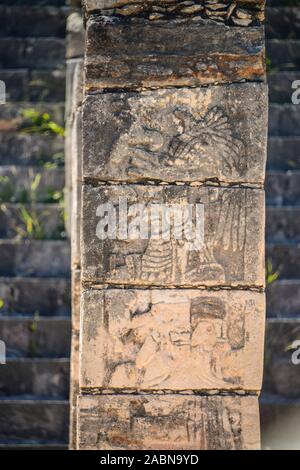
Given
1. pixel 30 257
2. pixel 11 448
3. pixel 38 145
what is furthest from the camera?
pixel 38 145

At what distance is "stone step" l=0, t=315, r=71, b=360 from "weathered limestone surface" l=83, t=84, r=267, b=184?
6.04 feet

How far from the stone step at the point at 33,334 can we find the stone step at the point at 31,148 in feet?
4.22

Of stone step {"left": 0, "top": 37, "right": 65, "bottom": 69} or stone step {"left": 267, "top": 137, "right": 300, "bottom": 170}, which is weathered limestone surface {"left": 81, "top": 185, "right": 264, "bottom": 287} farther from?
stone step {"left": 0, "top": 37, "right": 65, "bottom": 69}

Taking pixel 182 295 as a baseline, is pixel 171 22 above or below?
above

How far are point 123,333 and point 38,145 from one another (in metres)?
2.58

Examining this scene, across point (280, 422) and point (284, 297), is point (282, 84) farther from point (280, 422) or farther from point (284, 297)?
point (280, 422)

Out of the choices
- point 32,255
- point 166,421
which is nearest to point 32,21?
point 32,255

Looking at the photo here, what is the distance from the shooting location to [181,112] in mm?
3836

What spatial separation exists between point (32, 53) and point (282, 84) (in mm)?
2018

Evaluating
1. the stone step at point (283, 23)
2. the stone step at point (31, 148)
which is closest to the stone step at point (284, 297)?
the stone step at point (31, 148)

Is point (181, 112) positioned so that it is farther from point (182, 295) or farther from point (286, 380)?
point (286, 380)

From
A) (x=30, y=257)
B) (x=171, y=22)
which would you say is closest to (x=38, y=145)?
(x=30, y=257)

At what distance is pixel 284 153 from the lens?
596cm

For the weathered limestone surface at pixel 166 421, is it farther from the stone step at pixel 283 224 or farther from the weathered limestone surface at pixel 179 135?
the stone step at pixel 283 224
